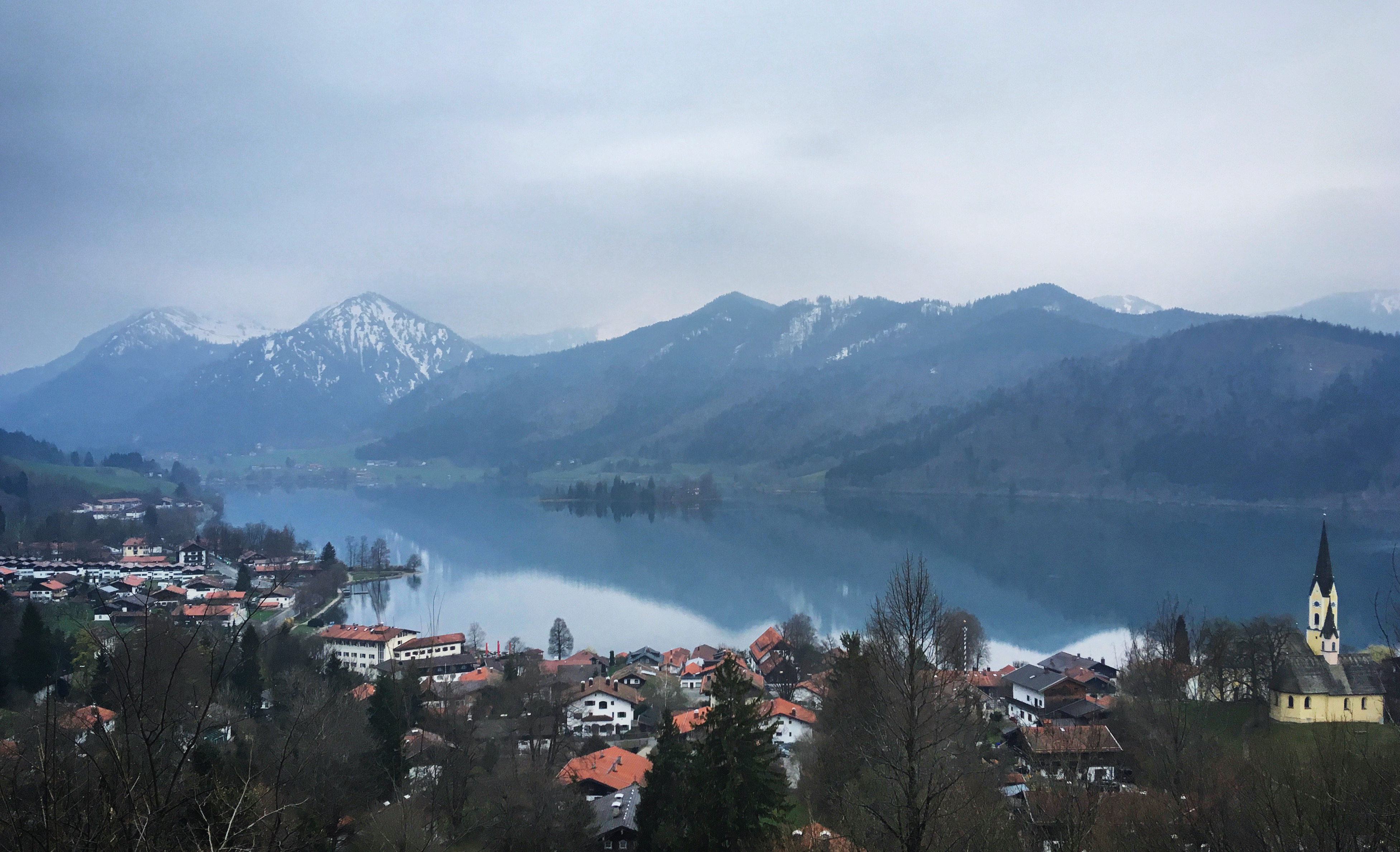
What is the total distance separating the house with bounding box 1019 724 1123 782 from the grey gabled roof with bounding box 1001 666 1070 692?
4.26 m

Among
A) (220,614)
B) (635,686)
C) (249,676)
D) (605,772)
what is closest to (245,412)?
(220,614)

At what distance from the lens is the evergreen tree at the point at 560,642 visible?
69.4ft

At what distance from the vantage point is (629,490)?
68688mm

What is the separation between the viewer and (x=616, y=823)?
30.7 feet

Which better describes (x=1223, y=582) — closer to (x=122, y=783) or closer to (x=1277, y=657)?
(x=1277, y=657)

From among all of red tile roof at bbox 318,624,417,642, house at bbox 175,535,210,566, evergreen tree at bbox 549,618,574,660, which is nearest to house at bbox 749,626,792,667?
evergreen tree at bbox 549,618,574,660

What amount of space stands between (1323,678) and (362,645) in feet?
59.4

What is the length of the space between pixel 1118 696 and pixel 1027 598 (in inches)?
675

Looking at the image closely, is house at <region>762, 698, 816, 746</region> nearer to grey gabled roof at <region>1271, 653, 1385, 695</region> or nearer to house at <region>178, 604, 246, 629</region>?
grey gabled roof at <region>1271, 653, 1385, 695</region>

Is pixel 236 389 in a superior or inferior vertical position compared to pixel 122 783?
superior

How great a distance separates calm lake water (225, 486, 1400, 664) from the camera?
25781 mm

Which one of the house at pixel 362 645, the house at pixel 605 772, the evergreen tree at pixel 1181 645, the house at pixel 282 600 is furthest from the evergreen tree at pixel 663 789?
the house at pixel 282 600

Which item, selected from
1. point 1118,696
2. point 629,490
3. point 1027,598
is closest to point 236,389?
point 629,490

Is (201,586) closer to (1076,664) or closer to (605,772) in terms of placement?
(605,772)
